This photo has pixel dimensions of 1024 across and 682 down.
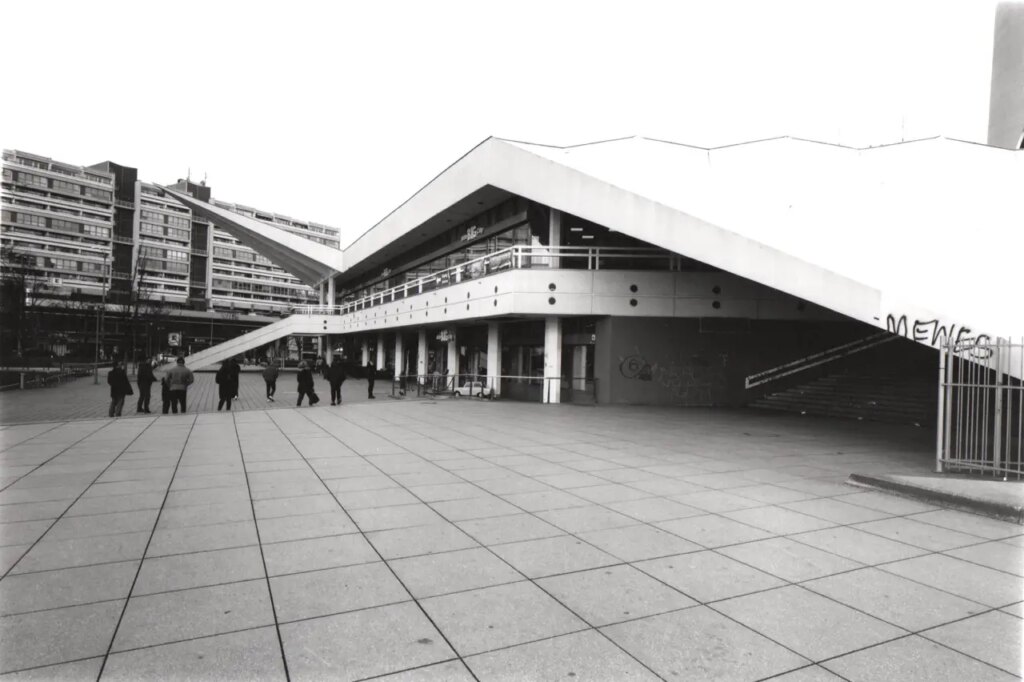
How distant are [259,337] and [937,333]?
4476cm

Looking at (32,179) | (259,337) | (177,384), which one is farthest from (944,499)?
(32,179)

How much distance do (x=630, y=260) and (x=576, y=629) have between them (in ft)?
59.6

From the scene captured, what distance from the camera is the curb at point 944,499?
625 centimetres

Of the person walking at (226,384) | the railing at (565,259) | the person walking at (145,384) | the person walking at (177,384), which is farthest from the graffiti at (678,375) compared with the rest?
the person walking at (145,384)

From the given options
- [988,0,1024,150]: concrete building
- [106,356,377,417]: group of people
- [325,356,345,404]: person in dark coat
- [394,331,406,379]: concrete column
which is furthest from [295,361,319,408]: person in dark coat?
[988,0,1024,150]: concrete building

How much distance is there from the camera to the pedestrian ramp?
4569cm

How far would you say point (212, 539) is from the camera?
5.27 m

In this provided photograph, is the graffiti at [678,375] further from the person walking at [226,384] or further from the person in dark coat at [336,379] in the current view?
the person walking at [226,384]

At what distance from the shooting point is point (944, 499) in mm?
6867

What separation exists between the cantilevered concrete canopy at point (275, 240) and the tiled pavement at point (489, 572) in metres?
45.5

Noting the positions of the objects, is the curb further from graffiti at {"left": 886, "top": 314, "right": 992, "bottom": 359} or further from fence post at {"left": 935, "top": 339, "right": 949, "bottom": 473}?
graffiti at {"left": 886, "top": 314, "right": 992, "bottom": 359}

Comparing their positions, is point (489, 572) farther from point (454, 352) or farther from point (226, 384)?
point (454, 352)

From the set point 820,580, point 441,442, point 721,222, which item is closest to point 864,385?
point 721,222

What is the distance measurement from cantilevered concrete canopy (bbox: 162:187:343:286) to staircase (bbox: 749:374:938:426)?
4131 cm
